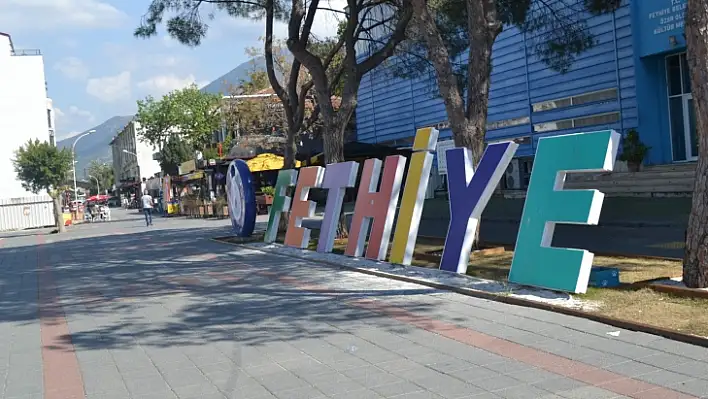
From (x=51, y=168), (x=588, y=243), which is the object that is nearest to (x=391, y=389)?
(x=588, y=243)

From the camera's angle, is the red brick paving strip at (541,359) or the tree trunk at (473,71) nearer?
the red brick paving strip at (541,359)

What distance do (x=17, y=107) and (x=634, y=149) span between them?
49.5m

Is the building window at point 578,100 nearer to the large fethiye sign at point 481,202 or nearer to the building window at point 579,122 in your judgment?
the building window at point 579,122

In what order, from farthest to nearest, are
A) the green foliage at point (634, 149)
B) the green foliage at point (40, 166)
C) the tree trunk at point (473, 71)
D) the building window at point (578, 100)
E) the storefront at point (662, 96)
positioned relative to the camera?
1. the green foliage at point (40, 166)
2. the building window at point (578, 100)
3. the green foliage at point (634, 149)
4. the storefront at point (662, 96)
5. the tree trunk at point (473, 71)

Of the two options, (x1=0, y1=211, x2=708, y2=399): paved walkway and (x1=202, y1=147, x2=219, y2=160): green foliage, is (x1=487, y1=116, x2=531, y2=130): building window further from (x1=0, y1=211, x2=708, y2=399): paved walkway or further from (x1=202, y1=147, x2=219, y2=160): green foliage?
(x1=202, y1=147, x2=219, y2=160): green foliage

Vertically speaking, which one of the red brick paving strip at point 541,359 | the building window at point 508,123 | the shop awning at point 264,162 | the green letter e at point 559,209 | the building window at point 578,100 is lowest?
the red brick paving strip at point 541,359

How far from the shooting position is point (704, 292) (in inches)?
279

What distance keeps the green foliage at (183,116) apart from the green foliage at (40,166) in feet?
30.5

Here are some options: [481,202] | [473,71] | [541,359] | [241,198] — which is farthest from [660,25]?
[541,359]

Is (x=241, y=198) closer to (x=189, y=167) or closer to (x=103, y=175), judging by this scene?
(x=189, y=167)

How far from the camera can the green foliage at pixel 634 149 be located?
21016 millimetres

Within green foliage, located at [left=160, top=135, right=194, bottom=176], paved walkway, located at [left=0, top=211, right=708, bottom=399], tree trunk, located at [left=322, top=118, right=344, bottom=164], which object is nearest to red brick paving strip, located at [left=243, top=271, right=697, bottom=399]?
paved walkway, located at [left=0, top=211, right=708, bottom=399]

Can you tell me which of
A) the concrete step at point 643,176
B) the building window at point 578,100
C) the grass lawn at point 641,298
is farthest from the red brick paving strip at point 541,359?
the building window at point 578,100

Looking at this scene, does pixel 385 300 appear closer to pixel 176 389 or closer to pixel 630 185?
pixel 176 389
